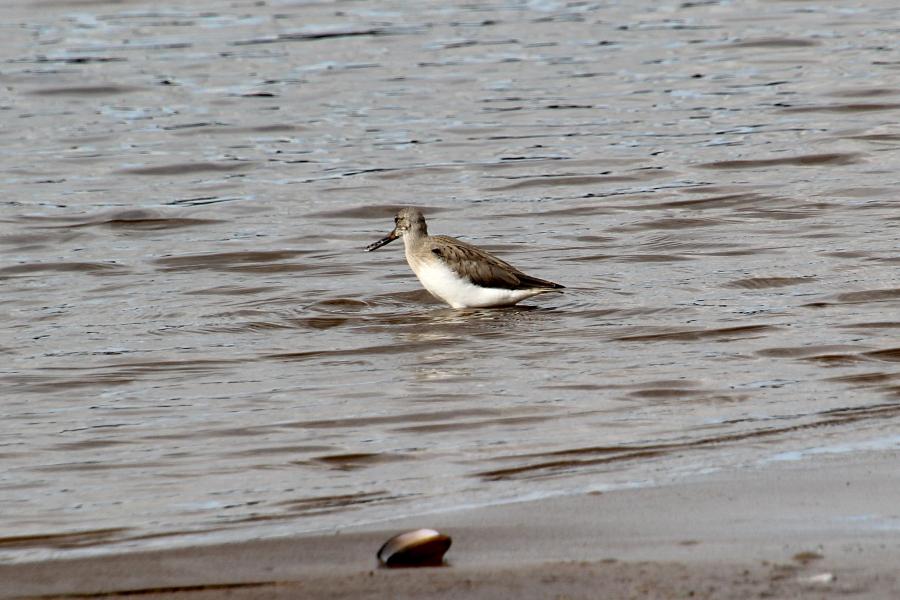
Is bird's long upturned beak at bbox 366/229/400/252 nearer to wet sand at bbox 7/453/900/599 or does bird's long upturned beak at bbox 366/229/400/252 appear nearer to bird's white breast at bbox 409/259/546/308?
bird's white breast at bbox 409/259/546/308

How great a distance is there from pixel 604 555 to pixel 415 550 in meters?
0.67

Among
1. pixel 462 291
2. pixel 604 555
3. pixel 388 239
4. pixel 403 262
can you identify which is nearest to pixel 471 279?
pixel 462 291

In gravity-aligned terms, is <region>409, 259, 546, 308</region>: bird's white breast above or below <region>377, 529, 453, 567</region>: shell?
below

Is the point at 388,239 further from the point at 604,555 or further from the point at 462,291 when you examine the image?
the point at 604,555

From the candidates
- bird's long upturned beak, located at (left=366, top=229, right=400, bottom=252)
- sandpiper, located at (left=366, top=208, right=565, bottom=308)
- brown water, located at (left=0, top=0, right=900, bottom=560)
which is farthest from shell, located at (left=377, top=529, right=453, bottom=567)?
bird's long upturned beak, located at (left=366, top=229, right=400, bottom=252)

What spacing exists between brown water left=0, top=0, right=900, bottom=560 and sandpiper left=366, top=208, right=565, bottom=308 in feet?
0.56

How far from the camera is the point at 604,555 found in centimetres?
563

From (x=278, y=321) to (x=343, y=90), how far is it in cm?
1059

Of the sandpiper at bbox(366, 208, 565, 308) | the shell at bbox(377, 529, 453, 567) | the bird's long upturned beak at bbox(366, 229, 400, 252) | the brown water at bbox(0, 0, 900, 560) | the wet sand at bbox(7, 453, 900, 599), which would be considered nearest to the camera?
the wet sand at bbox(7, 453, 900, 599)

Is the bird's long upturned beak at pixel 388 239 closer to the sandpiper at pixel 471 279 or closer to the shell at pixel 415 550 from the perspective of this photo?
the sandpiper at pixel 471 279

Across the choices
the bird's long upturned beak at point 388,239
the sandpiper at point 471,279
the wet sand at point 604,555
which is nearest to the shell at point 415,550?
the wet sand at point 604,555

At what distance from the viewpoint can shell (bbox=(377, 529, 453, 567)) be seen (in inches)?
220

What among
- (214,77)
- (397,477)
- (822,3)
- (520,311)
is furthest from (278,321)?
(822,3)

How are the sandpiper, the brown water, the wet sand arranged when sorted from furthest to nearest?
the sandpiper
the brown water
the wet sand
